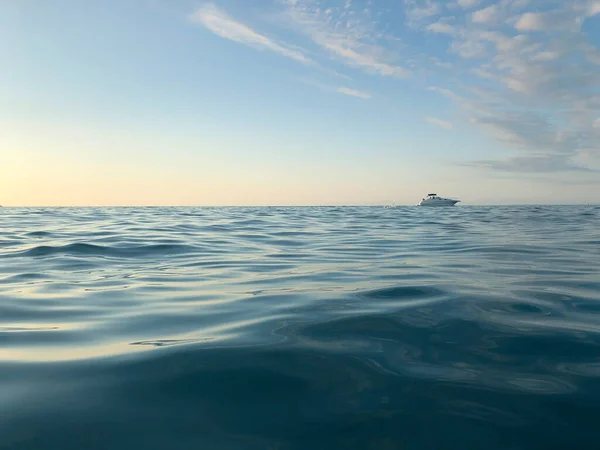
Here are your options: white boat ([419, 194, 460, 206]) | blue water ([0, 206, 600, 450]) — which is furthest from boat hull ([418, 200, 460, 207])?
blue water ([0, 206, 600, 450])

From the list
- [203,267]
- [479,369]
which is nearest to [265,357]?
[479,369]

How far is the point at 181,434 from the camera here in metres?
2.35

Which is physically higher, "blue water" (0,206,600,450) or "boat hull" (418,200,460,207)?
"boat hull" (418,200,460,207)

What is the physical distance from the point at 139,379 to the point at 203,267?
5.66 metres

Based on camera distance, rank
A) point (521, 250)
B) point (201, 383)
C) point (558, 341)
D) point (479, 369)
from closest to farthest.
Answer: point (201, 383) → point (479, 369) → point (558, 341) → point (521, 250)

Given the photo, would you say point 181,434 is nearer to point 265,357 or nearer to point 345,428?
point 345,428

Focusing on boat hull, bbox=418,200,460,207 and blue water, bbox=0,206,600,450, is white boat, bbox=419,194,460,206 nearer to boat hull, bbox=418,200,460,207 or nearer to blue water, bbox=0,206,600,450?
boat hull, bbox=418,200,460,207

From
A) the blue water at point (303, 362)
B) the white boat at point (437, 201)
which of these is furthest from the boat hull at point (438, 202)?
the blue water at point (303, 362)

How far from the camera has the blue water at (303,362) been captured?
237cm

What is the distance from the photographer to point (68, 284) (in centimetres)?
666

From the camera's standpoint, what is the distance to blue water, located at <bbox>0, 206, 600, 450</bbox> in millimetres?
2365

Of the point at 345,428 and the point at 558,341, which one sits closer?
the point at 345,428

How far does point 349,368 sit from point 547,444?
1.29m

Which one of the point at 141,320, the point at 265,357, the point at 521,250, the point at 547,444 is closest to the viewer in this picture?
the point at 547,444
